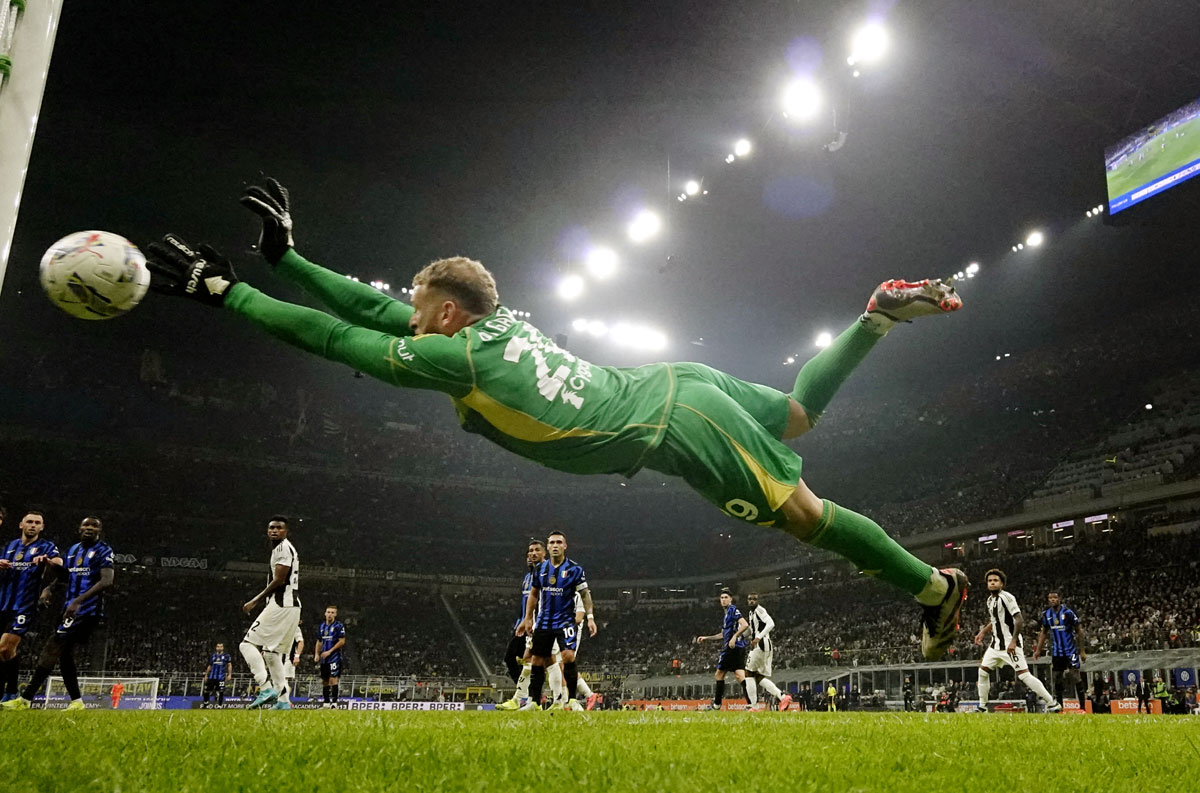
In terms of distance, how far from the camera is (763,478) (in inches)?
145

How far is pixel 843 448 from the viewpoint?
41.3 metres

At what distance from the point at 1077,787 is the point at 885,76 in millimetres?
18127

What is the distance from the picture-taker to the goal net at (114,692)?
1788 centimetres

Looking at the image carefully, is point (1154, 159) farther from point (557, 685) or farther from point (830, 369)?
point (830, 369)

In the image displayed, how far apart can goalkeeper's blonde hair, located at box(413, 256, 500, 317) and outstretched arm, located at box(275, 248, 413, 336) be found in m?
0.38

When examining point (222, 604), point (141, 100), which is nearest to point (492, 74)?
point (141, 100)

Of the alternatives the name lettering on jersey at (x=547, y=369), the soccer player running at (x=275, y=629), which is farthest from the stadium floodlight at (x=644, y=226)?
the name lettering on jersey at (x=547, y=369)

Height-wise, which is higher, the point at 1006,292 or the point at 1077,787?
the point at 1006,292

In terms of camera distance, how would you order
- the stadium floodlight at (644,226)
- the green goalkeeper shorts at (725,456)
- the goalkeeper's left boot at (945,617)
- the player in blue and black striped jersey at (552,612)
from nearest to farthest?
the green goalkeeper shorts at (725,456) → the goalkeeper's left boot at (945,617) → the player in blue and black striped jersey at (552,612) → the stadium floodlight at (644,226)

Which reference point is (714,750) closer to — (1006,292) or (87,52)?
(87,52)

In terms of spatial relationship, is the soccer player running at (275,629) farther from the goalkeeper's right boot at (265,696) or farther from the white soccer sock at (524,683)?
the white soccer sock at (524,683)

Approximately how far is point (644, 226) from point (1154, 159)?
42.2 feet

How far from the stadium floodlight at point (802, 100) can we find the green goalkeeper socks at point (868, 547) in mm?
15602

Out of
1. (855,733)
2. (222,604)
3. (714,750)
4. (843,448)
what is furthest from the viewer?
(843,448)
